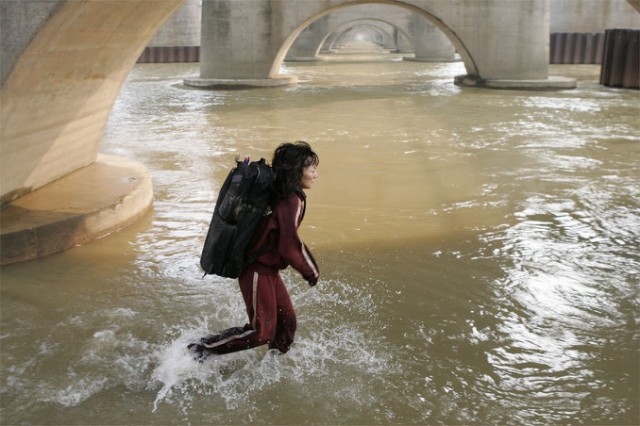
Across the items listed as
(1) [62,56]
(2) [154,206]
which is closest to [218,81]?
(2) [154,206]

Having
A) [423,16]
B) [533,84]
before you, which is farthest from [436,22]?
[533,84]

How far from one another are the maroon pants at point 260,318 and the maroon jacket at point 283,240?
7 cm

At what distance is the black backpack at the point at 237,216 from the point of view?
338cm

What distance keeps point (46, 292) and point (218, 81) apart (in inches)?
606

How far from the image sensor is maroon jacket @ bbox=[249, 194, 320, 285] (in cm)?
343

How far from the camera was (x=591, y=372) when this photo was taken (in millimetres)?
3879

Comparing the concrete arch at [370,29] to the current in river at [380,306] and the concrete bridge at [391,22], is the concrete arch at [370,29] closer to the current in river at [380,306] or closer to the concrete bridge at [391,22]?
the concrete bridge at [391,22]

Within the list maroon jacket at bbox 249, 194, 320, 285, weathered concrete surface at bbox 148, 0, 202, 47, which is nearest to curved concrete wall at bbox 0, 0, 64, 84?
maroon jacket at bbox 249, 194, 320, 285

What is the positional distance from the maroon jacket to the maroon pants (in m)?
0.07

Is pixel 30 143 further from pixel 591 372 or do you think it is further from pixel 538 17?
pixel 538 17

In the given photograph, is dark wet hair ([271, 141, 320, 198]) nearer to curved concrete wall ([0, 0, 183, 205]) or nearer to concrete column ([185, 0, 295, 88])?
curved concrete wall ([0, 0, 183, 205])

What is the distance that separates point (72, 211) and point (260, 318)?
3111 mm

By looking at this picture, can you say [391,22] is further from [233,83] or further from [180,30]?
[233,83]

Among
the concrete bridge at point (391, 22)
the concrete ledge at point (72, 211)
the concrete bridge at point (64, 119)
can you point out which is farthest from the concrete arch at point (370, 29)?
the concrete ledge at point (72, 211)
